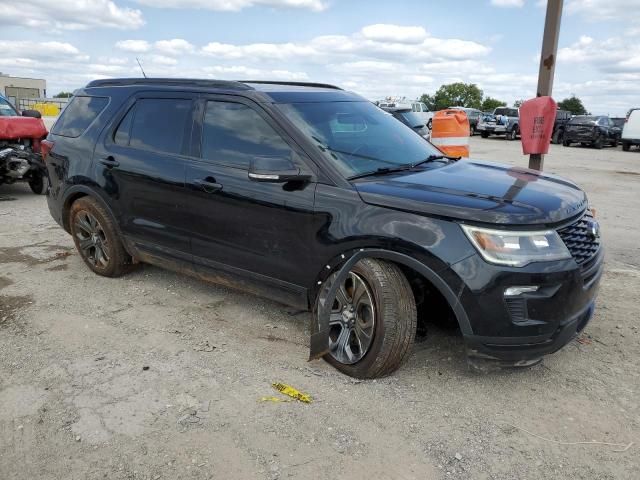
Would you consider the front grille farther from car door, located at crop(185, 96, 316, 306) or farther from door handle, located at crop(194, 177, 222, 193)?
door handle, located at crop(194, 177, 222, 193)

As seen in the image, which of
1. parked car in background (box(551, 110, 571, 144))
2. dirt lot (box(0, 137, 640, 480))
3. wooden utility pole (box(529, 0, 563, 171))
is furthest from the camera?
parked car in background (box(551, 110, 571, 144))

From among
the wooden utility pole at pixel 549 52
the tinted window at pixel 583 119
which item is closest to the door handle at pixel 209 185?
the wooden utility pole at pixel 549 52

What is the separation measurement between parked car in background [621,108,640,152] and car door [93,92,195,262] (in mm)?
26134

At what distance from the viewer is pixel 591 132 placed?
26.6 m

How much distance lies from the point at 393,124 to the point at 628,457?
2746 mm

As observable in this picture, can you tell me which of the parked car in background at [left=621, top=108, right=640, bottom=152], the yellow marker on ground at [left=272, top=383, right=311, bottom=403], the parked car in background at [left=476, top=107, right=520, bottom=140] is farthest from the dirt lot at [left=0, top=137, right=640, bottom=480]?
the parked car in background at [left=476, top=107, right=520, bottom=140]

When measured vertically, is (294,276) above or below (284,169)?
below

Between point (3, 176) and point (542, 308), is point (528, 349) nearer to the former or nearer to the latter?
point (542, 308)

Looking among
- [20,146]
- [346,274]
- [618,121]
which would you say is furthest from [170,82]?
[618,121]

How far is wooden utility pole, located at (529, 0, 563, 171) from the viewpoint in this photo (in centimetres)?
582

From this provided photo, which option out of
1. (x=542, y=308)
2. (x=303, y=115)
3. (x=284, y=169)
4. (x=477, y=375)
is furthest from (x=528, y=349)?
(x=303, y=115)

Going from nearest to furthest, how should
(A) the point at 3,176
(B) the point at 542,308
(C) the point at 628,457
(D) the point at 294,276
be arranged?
(C) the point at 628,457
(B) the point at 542,308
(D) the point at 294,276
(A) the point at 3,176

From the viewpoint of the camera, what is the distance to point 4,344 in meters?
3.82

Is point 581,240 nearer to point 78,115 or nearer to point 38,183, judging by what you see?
point 78,115
